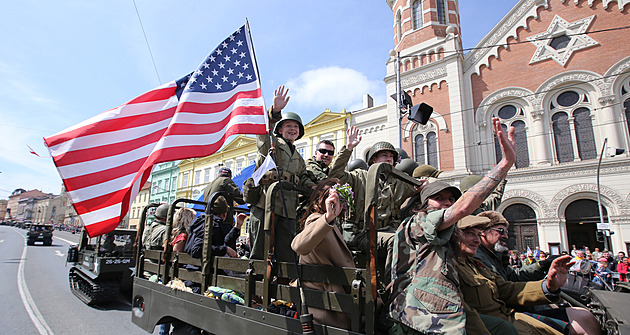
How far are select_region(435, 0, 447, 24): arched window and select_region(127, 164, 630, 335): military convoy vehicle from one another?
2051 centimetres

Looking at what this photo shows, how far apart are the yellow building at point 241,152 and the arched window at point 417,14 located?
283 inches

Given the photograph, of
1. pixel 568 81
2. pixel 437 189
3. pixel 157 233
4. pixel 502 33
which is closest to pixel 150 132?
pixel 157 233

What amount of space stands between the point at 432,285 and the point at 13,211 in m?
157

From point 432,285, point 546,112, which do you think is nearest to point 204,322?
point 432,285

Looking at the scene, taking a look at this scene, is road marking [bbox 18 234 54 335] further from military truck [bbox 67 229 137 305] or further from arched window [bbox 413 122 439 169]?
arched window [bbox 413 122 439 169]

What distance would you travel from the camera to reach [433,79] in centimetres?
1814

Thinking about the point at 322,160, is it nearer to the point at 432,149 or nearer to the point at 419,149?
the point at 432,149

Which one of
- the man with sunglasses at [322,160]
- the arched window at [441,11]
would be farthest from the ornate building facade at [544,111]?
the man with sunglasses at [322,160]

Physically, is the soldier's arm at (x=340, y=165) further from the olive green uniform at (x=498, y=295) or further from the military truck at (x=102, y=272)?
Answer: the military truck at (x=102, y=272)

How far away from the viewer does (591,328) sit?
2.47m

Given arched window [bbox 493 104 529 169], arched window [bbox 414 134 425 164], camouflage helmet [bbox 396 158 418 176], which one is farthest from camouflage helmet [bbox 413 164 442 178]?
arched window [bbox 414 134 425 164]

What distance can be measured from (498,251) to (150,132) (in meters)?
3.90

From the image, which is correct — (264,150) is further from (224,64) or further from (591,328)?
(591,328)

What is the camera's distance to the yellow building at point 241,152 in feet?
76.8
